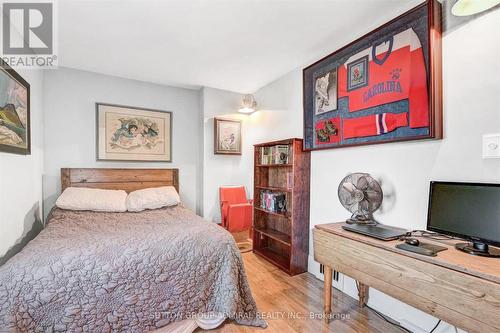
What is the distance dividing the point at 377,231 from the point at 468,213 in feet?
1.59

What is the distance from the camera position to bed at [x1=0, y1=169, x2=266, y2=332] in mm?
1224

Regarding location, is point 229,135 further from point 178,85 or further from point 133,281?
point 133,281

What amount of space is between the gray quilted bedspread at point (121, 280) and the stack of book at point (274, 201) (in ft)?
3.43

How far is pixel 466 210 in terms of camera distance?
124 centimetres

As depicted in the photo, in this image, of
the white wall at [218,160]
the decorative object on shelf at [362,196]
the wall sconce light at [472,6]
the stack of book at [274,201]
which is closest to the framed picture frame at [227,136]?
the white wall at [218,160]

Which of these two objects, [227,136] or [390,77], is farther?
[227,136]

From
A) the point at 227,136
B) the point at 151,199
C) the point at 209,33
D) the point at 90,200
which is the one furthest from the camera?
the point at 227,136

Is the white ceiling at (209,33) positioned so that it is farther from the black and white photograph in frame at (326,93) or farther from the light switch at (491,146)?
the light switch at (491,146)

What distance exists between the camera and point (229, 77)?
121 inches

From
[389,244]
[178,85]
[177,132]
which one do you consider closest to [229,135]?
[177,132]

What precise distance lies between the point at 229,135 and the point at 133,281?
2.46 meters

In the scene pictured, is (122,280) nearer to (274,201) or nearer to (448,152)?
(274,201)

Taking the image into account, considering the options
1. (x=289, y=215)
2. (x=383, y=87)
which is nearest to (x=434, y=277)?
(x=383, y=87)

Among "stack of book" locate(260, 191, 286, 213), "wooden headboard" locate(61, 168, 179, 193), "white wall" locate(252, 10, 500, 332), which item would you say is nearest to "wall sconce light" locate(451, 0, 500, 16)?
"white wall" locate(252, 10, 500, 332)
